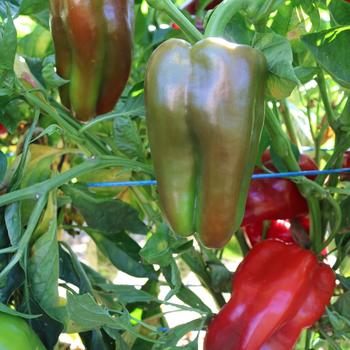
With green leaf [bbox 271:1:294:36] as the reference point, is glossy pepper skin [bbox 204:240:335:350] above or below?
below

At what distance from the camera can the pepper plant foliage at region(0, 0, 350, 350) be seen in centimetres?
76

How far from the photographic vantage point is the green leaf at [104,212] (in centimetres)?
98

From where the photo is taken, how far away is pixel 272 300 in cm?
96

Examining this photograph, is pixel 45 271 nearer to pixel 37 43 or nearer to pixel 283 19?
pixel 283 19

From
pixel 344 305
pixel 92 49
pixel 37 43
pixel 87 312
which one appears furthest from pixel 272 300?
pixel 37 43

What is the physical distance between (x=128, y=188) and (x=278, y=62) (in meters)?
0.57

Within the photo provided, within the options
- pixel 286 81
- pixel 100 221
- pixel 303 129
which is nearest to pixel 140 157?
pixel 100 221

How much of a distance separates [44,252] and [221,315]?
27cm

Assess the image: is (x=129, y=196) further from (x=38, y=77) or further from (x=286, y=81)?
(x=286, y=81)

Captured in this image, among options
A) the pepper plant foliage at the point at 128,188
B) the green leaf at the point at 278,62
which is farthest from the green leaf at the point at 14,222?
the green leaf at the point at 278,62

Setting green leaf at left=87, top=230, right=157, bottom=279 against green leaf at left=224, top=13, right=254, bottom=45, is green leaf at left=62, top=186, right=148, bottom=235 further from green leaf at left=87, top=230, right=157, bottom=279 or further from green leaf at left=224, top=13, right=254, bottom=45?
green leaf at left=224, top=13, right=254, bottom=45

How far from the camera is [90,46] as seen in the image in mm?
875

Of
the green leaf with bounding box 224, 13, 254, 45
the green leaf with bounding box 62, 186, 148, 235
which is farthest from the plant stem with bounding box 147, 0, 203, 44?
the green leaf with bounding box 62, 186, 148, 235

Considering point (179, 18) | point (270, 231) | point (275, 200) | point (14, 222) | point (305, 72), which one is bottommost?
point (270, 231)
